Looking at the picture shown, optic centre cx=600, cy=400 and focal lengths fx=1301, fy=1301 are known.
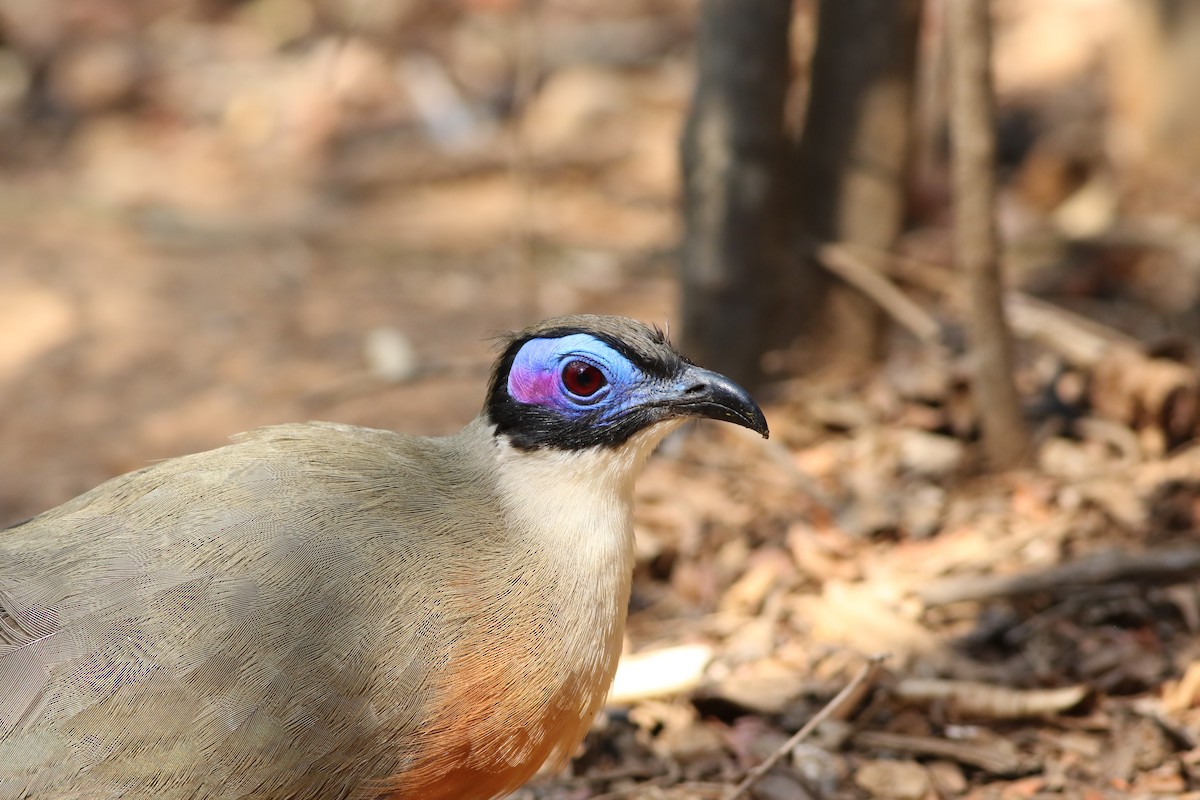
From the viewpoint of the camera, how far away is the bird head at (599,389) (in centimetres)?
348

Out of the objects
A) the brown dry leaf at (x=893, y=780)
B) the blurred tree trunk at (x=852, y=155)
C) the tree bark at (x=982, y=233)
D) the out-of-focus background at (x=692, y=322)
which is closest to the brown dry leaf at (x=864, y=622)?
the out-of-focus background at (x=692, y=322)

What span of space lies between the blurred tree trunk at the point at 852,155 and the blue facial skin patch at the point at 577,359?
2.98 m

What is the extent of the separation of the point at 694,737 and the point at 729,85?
2.98 metres

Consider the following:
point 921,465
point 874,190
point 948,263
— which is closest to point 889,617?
point 921,465

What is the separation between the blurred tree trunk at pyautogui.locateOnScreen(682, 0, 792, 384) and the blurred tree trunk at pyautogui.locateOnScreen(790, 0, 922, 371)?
20 cm

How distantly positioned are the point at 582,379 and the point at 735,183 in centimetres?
271

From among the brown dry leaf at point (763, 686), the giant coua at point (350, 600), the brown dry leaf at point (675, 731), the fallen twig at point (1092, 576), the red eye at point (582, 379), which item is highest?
the red eye at point (582, 379)

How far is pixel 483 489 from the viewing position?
3574 mm

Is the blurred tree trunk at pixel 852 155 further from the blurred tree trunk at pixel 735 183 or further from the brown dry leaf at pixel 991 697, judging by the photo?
the brown dry leaf at pixel 991 697

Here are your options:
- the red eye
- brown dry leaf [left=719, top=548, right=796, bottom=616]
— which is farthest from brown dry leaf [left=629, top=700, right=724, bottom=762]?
the red eye

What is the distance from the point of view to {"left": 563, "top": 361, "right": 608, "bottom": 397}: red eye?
11.4 feet

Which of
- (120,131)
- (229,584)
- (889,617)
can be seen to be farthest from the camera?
(120,131)

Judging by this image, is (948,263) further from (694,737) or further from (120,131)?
(120,131)

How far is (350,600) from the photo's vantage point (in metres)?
3.18
